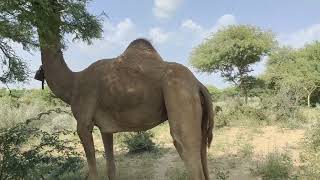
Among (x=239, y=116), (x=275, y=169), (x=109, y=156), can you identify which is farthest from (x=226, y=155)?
(x=239, y=116)

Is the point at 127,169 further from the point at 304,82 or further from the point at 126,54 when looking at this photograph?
the point at 304,82

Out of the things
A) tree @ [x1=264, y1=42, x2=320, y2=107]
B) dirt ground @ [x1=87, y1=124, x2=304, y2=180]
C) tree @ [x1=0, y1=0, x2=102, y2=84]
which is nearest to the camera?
tree @ [x1=0, y1=0, x2=102, y2=84]

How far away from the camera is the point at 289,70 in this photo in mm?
40031

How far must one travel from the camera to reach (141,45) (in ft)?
24.2

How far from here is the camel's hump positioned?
289 inches

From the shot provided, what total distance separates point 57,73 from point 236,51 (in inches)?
1218

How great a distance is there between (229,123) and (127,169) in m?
7.82

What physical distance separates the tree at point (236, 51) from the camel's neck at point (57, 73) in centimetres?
3046

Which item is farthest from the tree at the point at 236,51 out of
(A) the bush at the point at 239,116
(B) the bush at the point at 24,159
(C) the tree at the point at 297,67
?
(B) the bush at the point at 24,159

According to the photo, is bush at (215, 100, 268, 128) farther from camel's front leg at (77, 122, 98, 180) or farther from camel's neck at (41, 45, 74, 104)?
camel's front leg at (77, 122, 98, 180)

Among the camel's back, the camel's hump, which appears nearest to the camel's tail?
the camel's back

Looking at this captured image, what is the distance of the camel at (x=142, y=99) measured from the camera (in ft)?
21.0

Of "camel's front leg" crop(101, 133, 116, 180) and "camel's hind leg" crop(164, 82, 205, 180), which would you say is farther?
"camel's front leg" crop(101, 133, 116, 180)

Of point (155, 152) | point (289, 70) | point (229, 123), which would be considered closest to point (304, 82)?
point (289, 70)
